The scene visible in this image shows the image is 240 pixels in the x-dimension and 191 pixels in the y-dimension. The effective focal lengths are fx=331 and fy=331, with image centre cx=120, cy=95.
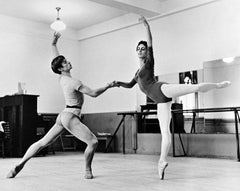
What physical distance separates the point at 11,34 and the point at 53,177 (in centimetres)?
574

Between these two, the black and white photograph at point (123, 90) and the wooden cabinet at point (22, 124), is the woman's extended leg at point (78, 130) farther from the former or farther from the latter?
the wooden cabinet at point (22, 124)

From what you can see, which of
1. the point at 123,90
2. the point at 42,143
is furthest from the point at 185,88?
the point at 123,90

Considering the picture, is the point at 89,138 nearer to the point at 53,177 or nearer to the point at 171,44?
the point at 53,177

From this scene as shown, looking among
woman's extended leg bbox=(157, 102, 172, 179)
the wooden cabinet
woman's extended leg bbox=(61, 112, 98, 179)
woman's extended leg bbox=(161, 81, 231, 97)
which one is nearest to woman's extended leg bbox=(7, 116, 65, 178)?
woman's extended leg bbox=(61, 112, 98, 179)

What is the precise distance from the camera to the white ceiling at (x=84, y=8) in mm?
7199

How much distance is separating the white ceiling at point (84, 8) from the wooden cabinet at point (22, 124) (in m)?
2.25

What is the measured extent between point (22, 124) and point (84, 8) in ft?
10.3

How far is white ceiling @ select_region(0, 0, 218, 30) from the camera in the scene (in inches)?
283

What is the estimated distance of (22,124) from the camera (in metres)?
7.16

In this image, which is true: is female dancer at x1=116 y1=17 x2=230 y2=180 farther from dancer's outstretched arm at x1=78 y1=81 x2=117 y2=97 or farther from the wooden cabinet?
the wooden cabinet

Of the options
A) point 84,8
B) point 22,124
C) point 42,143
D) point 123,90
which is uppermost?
point 84,8

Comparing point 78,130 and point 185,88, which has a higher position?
point 185,88

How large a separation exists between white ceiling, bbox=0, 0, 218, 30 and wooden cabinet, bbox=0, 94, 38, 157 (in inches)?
88.6

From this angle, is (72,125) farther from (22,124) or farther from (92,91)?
(22,124)
